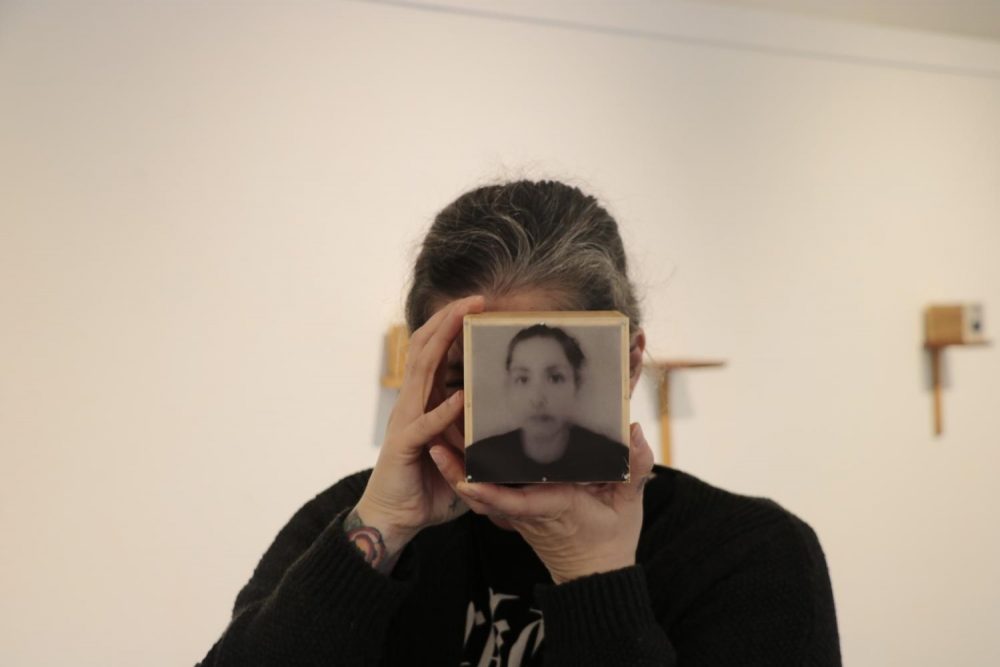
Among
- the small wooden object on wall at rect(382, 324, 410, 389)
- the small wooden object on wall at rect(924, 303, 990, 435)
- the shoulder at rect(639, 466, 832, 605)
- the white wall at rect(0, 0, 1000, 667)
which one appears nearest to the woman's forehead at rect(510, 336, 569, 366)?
the shoulder at rect(639, 466, 832, 605)

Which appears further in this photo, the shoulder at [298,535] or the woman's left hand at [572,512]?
the shoulder at [298,535]

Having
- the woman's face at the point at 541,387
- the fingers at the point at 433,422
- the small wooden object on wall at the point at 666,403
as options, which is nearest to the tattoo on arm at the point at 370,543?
the fingers at the point at 433,422

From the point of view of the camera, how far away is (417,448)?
81cm

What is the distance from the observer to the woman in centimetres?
77

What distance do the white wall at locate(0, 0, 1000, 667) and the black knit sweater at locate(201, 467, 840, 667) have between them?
2.84 feet

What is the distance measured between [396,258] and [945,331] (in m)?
1.78

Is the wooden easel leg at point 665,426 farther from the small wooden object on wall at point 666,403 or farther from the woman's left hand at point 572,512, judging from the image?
the woman's left hand at point 572,512

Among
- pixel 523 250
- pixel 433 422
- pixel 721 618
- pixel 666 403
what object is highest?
pixel 523 250

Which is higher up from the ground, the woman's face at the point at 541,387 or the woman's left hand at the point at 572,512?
the woman's face at the point at 541,387

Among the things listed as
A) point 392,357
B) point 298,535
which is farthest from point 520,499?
point 392,357

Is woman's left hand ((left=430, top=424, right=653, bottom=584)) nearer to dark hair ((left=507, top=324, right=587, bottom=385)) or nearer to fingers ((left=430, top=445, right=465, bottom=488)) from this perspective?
fingers ((left=430, top=445, right=465, bottom=488))

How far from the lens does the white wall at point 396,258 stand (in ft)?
6.27

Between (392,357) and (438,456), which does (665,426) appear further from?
(438,456)

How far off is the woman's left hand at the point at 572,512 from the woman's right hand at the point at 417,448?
35mm
